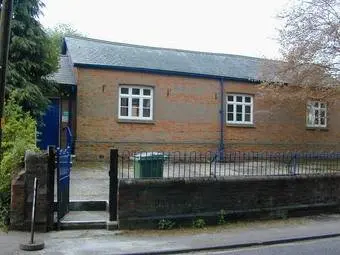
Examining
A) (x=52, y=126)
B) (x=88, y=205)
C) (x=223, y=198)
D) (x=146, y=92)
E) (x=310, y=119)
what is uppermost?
(x=146, y=92)

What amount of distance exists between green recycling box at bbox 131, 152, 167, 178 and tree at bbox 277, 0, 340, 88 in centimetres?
1159

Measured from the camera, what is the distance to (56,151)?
11.6 m

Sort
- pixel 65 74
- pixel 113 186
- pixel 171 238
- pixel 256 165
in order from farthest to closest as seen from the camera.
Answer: pixel 65 74 < pixel 256 165 < pixel 113 186 < pixel 171 238

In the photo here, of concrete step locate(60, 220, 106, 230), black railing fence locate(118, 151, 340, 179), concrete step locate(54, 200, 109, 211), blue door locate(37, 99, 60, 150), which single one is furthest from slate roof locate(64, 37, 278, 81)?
concrete step locate(60, 220, 106, 230)

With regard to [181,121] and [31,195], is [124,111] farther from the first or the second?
[31,195]

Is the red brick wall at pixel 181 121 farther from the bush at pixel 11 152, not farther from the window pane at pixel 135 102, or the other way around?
the bush at pixel 11 152

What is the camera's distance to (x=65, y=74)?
75.1 ft

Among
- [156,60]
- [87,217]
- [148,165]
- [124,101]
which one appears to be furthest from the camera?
[156,60]

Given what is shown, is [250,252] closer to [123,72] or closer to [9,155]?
[9,155]

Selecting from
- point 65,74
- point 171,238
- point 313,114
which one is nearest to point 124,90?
point 65,74

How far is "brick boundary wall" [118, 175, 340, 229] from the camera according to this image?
11820 millimetres

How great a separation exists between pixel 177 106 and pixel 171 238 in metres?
13.5

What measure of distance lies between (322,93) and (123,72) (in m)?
8.88


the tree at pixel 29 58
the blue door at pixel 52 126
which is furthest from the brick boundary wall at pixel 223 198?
the blue door at pixel 52 126
